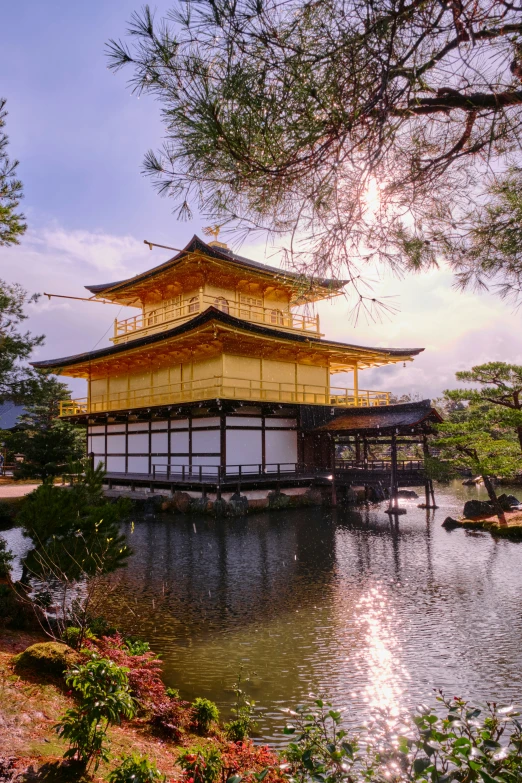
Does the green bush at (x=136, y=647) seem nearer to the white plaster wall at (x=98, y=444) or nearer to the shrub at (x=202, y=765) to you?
the shrub at (x=202, y=765)

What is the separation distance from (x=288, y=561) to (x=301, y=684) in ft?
20.0

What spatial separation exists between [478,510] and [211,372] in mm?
12043

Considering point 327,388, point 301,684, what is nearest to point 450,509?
point 327,388

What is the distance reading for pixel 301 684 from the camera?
5.75m

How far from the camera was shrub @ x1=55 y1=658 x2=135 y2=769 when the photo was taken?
3434 millimetres

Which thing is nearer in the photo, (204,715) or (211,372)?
(204,715)

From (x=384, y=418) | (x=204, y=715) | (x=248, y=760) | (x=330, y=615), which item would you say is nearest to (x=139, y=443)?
(x=384, y=418)

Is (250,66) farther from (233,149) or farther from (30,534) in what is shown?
(30,534)

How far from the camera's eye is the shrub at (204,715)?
4770mm

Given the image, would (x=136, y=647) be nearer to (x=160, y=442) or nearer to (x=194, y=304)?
(x=160, y=442)

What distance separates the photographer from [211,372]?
21.8 metres

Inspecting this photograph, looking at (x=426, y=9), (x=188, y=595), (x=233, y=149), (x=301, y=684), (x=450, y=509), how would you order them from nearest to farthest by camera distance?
→ (x=426, y=9) < (x=233, y=149) < (x=301, y=684) < (x=188, y=595) < (x=450, y=509)

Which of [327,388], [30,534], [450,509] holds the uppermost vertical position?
[327,388]

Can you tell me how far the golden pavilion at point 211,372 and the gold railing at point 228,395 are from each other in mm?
67
